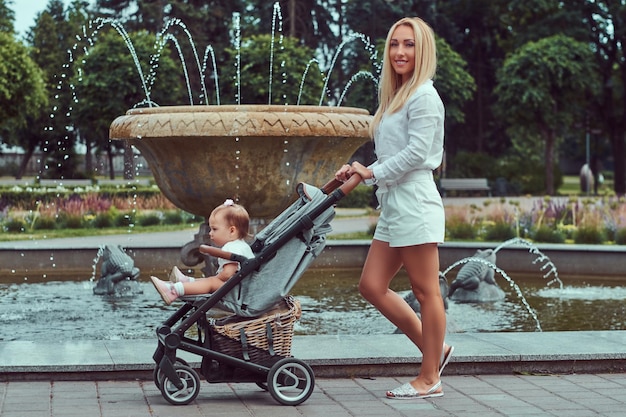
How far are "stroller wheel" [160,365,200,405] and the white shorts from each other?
1035mm

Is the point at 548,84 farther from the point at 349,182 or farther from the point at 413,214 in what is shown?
the point at 349,182

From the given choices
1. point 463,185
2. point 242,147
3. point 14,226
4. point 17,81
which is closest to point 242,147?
point 242,147

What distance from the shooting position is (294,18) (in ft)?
133

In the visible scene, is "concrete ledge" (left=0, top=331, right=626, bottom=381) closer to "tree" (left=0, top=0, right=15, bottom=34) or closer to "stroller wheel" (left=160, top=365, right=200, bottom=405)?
"stroller wheel" (left=160, top=365, right=200, bottom=405)

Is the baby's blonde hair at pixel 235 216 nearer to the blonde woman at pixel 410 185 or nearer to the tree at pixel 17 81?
the blonde woman at pixel 410 185

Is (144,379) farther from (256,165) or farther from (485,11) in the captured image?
(485,11)

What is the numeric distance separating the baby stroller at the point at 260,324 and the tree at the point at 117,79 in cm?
2634

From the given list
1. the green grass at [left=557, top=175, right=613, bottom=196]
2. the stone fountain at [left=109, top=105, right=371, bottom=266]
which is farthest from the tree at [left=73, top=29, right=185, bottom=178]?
the stone fountain at [left=109, top=105, right=371, bottom=266]

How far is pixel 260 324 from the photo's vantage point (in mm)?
5043

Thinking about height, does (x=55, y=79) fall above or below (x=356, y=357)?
above

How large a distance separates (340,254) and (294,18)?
29.1m

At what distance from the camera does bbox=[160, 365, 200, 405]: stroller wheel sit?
16.1ft

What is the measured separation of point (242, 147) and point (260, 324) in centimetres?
251

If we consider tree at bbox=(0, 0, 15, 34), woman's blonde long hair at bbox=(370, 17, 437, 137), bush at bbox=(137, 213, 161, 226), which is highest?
tree at bbox=(0, 0, 15, 34)
